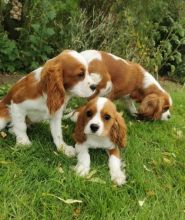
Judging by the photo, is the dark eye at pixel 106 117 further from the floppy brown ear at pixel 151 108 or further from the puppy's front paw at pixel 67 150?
the floppy brown ear at pixel 151 108

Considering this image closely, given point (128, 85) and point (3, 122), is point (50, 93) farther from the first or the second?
point (128, 85)

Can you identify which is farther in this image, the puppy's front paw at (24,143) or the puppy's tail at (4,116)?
the puppy's tail at (4,116)

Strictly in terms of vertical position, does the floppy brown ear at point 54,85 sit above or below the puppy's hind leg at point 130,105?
above

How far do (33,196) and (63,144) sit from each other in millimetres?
1055

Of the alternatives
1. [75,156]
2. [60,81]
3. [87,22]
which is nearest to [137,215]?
[75,156]

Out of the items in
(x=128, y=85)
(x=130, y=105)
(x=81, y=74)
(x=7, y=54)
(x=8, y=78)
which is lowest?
(x=8, y=78)

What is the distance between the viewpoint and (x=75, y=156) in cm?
518

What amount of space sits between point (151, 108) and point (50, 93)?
2.46 m

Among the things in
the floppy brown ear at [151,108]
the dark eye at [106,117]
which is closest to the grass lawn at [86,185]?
the dark eye at [106,117]

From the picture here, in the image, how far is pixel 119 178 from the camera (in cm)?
479

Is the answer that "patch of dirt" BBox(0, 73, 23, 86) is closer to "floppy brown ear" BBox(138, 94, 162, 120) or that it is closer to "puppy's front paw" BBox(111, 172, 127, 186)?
A: "floppy brown ear" BBox(138, 94, 162, 120)

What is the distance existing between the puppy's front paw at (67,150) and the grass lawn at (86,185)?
0.29 feet

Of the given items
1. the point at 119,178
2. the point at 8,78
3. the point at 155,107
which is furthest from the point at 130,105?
the point at 119,178

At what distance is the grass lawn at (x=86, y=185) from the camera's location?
4.19 meters
